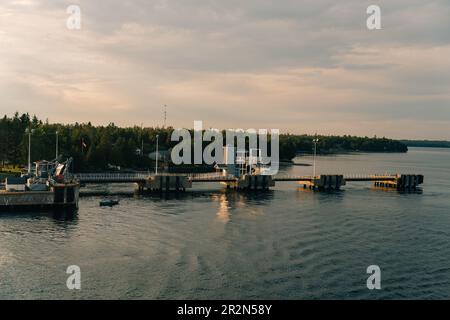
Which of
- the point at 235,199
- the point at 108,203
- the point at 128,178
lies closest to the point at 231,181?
the point at 235,199

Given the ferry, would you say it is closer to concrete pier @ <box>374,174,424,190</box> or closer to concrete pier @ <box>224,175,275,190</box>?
concrete pier @ <box>224,175,275,190</box>

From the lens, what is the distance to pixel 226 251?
58.8 meters

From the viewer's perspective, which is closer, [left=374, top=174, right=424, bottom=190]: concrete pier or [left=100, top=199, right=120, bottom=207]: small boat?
[left=100, top=199, right=120, bottom=207]: small boat

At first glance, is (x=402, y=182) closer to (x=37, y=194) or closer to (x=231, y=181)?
(x=231, y=181)

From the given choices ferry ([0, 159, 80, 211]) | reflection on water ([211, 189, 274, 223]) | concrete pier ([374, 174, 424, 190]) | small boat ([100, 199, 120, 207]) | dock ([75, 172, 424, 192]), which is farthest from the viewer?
concrete pier ([374, 174, 424, 190])

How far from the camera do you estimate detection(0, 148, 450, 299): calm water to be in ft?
150

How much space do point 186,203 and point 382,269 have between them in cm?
5241

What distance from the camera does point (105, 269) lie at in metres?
50.4

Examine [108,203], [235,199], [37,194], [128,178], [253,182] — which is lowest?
[235,199]

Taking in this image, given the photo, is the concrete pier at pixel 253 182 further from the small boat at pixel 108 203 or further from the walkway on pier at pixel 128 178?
the small boat at pixel 108 203

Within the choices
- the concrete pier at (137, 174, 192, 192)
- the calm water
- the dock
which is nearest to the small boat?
the calm water

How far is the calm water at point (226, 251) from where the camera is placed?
45.6 metres

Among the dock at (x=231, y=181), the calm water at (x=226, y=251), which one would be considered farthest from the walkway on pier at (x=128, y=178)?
the calm water at (x=226, y=251)
